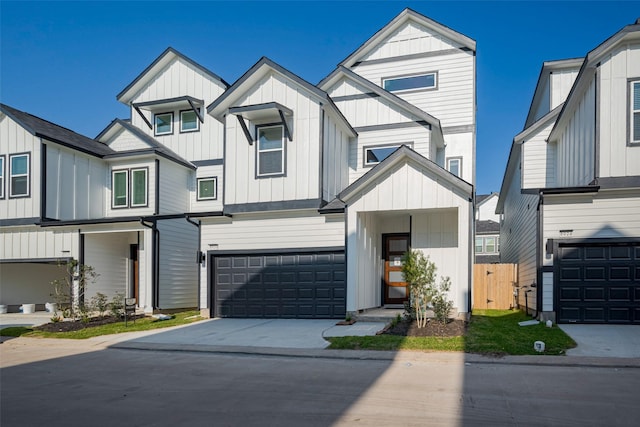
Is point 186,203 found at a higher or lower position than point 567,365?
higher

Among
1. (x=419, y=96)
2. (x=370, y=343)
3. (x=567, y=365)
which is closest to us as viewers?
(x=567, y=365)

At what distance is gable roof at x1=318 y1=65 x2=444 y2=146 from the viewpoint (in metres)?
16.5

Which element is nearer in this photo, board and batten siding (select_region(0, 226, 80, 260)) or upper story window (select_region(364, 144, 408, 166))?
board and batten siding (select_region(0, 226, 80, 260))

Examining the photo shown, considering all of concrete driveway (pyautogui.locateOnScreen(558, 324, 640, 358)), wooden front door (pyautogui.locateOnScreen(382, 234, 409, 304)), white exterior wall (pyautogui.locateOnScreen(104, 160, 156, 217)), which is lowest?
concrete driveway (pyautogui.locateOnScreen(558, 324, 640, 358))

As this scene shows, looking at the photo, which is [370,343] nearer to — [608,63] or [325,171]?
[325,171]

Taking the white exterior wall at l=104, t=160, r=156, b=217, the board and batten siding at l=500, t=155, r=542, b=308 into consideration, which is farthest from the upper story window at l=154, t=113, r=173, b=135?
the board and batten siding at l=500, t=155, r=542, b=308

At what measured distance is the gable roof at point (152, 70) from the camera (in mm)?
20250

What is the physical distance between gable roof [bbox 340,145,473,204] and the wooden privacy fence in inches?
249

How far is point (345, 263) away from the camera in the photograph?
43.8 feet

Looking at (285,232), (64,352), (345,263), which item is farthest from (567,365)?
(64,352)

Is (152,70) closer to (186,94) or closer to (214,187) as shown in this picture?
(186,94)

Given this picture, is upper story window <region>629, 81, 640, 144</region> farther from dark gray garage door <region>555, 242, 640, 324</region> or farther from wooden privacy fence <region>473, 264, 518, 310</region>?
wooden privacy fence <region>473, 264, 518, 310</region>

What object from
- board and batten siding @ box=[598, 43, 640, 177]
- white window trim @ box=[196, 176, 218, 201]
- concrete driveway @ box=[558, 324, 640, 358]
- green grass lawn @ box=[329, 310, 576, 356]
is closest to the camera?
concrete driveway @ box=[558, 324, 640, 358]

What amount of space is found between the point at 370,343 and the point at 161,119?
49.1 ft
